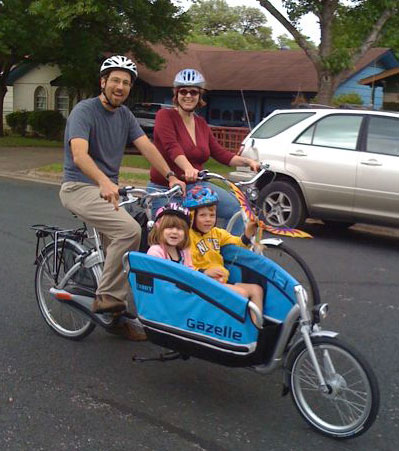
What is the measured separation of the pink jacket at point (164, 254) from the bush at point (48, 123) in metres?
27.0

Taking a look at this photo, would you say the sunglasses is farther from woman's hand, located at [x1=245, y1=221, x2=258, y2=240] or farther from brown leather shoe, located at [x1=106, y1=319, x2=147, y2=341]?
brown leather shoe, located at [x1=106, y1=319, x2=147, y2=341]

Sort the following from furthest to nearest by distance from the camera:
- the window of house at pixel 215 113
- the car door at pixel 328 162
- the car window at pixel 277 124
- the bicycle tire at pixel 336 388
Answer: the window of house at pixel 215 113
the car window at pixel 277 124
the car door at pixel 328 162
the bicycle tire at pixel 336 388

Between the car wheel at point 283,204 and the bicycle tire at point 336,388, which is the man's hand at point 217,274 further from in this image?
the car wheel at point 283,204

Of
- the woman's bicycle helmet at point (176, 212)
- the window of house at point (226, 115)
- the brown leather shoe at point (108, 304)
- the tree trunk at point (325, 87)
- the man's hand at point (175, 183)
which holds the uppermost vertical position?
the tree trunk at point (325, 87)

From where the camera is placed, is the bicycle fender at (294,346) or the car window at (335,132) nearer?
the bicycle fender at (294,346)

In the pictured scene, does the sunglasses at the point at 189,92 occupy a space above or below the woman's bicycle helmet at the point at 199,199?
above

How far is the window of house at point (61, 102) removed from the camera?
33.0 m

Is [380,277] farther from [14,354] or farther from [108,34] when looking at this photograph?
[108,34]

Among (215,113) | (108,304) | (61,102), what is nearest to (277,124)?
(108,304)

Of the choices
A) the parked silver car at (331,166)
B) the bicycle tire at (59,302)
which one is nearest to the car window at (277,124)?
the parked silver car at (331,166)

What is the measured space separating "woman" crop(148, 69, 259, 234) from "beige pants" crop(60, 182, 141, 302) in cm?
55

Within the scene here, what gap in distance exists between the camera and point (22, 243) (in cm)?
764

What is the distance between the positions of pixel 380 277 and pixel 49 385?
3.97 metres

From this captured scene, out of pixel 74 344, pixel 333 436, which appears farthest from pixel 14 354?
pixel 333 436
